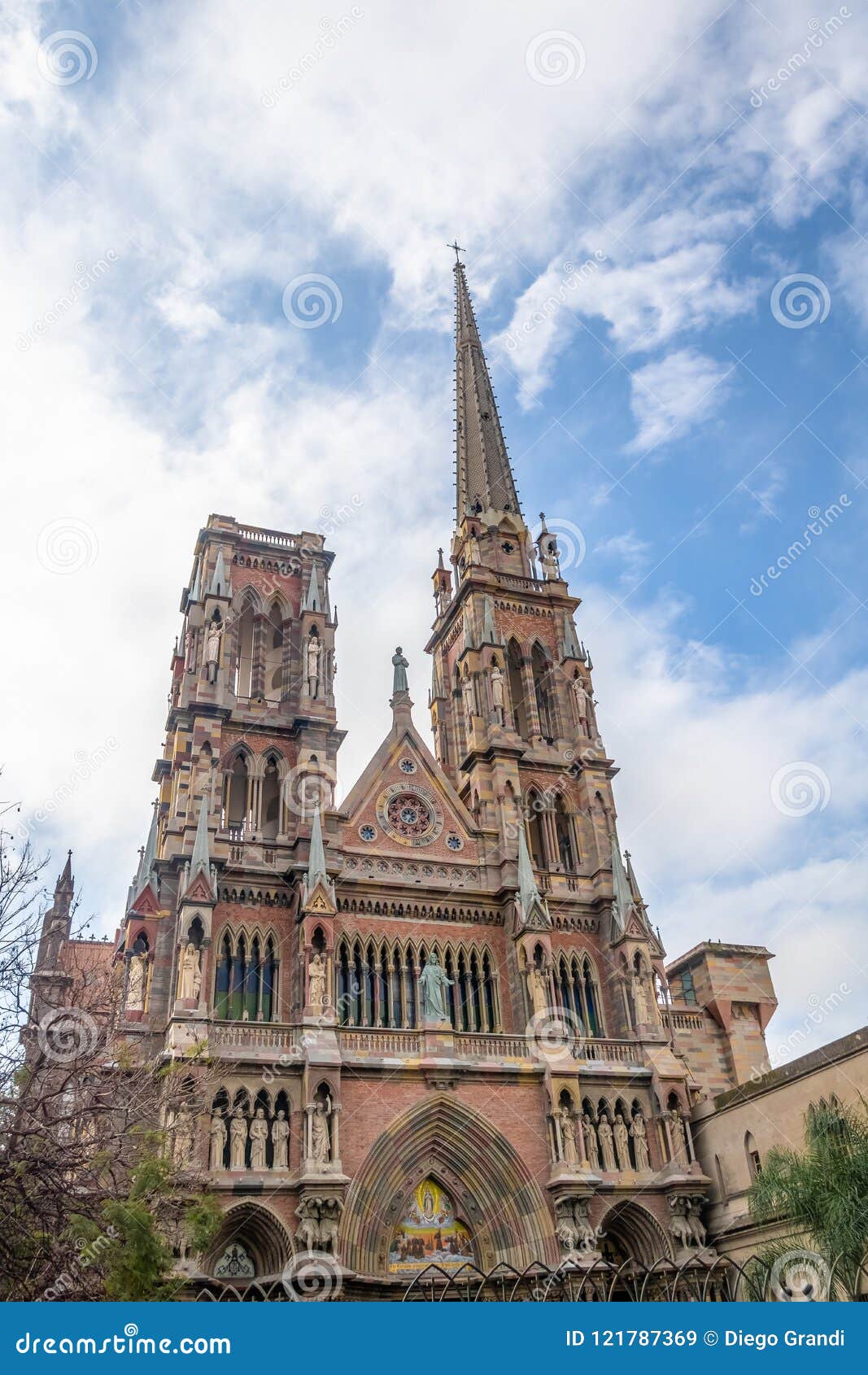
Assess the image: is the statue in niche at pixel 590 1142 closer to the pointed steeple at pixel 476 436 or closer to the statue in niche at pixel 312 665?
the statue in niche at pixel 312 665

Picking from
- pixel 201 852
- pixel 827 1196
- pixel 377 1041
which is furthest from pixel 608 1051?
pixel 827 1196

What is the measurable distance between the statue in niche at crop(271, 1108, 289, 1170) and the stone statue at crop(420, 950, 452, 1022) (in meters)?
4.78

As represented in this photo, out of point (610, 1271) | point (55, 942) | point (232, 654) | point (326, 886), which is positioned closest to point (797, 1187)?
point (610, 1271)

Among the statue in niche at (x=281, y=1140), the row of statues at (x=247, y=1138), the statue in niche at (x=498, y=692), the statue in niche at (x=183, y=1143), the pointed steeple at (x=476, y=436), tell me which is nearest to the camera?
the statue in niche at (x=183, y=1143)

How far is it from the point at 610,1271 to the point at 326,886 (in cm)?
1263

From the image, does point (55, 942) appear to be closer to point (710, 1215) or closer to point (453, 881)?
point (453, 881)

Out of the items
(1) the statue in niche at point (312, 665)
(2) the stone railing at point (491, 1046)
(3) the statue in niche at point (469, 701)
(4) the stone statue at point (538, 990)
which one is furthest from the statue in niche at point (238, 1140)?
(3) the statue in niche at point (469, 701)

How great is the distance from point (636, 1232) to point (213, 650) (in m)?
21.9

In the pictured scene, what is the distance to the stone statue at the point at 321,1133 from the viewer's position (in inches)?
1086

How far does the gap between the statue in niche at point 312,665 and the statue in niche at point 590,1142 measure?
52.7 feet

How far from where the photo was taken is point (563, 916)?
36531mm

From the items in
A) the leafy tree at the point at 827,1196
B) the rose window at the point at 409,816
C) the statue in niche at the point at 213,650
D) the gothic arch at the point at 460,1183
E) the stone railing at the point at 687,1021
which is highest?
the statue in niche at the point at 213,650

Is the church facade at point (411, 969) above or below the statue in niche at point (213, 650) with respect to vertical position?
below
